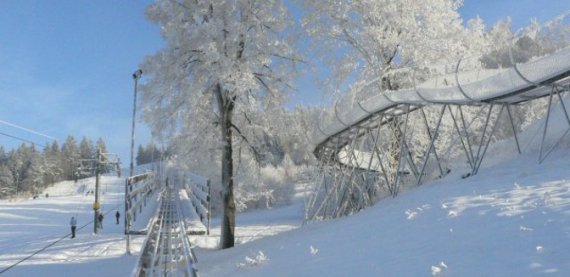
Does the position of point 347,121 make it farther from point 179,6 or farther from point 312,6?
point 179,6

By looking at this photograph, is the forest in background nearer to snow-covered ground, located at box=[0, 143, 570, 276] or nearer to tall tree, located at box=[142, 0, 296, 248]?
tall tree, located at box=[142, 0, 296, 248]

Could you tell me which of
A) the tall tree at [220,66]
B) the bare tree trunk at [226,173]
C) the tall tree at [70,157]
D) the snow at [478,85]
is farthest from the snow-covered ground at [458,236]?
the tall tree at [70,157]

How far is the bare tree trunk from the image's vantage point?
15719 mm

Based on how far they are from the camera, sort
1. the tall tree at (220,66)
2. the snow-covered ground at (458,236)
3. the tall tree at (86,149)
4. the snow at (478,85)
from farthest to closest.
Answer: the tall tree at (86,149), the tall tree at (220,66), the snow at (478,85), the snow-covered ground at (458,236)

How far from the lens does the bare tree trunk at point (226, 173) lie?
51.6 ft

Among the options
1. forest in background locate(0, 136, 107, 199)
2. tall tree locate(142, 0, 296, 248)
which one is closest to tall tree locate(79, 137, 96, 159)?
forest in background locate(0, 136, 107, 199)

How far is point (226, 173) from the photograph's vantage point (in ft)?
51.7

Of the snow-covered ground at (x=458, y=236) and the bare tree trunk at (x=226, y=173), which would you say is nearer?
the snow-covered ground at (x=458, y=236)

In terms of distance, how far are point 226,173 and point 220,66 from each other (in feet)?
11.4

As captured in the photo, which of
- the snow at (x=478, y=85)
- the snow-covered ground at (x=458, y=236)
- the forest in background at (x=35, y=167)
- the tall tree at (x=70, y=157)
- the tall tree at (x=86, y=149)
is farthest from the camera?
the tall tree at (x=86, y=149)

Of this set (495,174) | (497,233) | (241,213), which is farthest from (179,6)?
(241,213)

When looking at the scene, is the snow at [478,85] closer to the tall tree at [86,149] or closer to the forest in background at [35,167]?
the forest in background at [35,167]

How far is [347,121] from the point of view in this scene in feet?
53.8

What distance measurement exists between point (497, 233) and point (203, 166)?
13.5 metres
